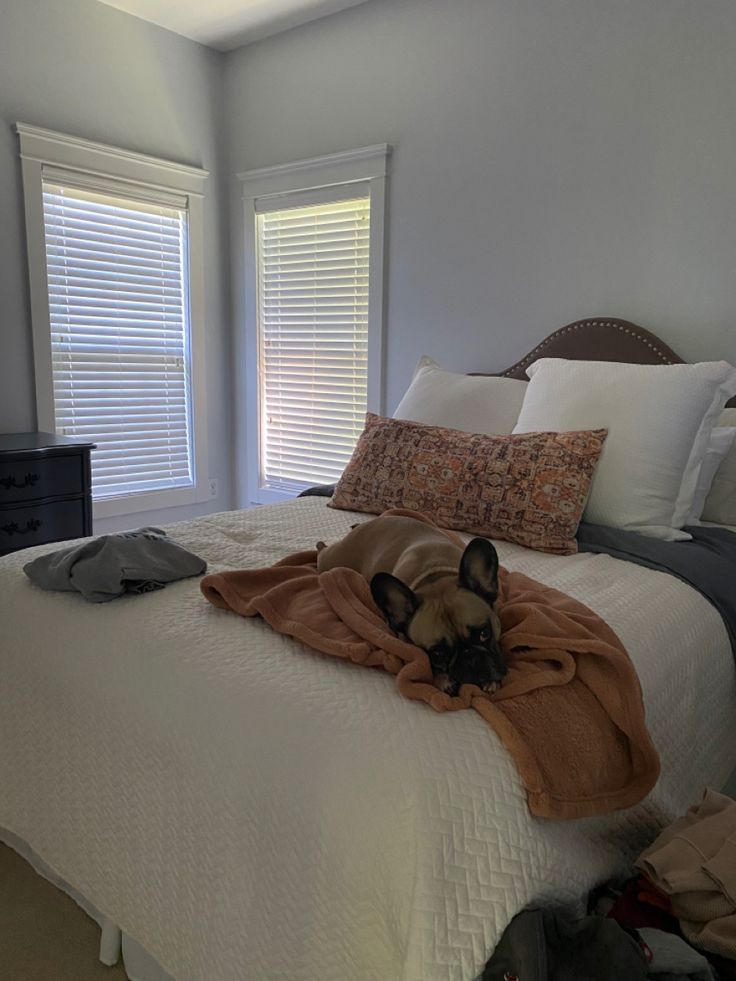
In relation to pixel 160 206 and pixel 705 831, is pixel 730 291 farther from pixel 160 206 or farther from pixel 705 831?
pixel 160 206

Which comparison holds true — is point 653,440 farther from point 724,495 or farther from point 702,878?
point 702,878

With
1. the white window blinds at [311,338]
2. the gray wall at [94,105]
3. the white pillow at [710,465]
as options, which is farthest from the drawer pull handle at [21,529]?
the white pillow at [710,465]

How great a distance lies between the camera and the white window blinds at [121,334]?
3.22m

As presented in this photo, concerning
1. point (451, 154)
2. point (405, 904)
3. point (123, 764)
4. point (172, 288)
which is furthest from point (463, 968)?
point (172, 288)

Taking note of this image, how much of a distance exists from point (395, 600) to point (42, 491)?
2.03 m

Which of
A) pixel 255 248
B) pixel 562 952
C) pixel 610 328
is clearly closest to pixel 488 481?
pixel 610 328

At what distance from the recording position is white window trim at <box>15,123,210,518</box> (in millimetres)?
3039

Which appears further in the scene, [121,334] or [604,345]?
[121,334]

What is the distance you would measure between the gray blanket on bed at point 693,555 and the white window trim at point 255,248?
1677 millimetres

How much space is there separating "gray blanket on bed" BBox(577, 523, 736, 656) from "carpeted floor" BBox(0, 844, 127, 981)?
4.72 feet

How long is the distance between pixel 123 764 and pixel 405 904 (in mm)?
586

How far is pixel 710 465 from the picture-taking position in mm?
2059

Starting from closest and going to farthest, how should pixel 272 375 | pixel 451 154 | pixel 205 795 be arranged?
1. pixel 205 795
2. pixel 451 154
3. pixel 272 375

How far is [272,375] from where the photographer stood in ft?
12.6
